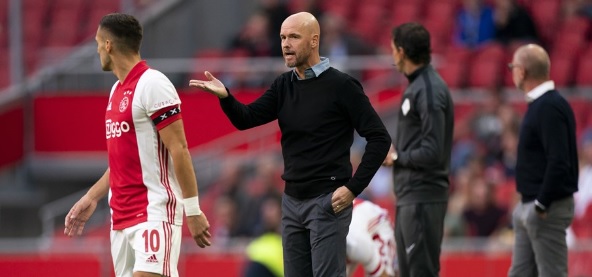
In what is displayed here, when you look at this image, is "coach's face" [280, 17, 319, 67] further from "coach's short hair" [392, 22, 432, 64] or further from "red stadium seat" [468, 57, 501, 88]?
"red stadium seat" [468, 57, 501, 88]

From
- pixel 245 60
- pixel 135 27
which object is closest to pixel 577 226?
pixel 245 60

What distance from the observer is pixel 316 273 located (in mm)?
8031

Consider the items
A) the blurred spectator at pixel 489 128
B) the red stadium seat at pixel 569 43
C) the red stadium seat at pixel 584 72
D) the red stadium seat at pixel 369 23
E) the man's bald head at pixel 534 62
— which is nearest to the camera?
the man's bald head at pixel 534 62

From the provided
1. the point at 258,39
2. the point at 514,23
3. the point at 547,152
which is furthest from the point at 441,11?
the point at 547,152

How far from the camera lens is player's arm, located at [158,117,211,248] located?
25.2 ft

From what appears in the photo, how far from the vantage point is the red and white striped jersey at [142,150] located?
305 inches

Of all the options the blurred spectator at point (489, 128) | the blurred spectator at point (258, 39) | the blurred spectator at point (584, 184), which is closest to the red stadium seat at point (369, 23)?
the blurred spectator at point (258, 39)

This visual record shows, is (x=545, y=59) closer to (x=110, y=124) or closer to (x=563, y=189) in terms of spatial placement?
(x=563, y=189)

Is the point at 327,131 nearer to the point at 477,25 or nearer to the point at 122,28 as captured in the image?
the point at 122,28

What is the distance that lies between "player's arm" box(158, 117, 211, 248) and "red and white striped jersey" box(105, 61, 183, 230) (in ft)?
0.24

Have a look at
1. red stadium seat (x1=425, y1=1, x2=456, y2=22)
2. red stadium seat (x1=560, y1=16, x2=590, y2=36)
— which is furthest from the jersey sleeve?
red stadium seat (x1=425, y1=1, x2=456, y2=22)

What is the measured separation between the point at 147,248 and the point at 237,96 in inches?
408

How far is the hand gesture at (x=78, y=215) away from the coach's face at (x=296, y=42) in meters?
1.52

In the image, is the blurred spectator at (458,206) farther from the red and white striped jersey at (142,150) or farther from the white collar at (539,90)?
the red and white striped jersey at (142,150)
